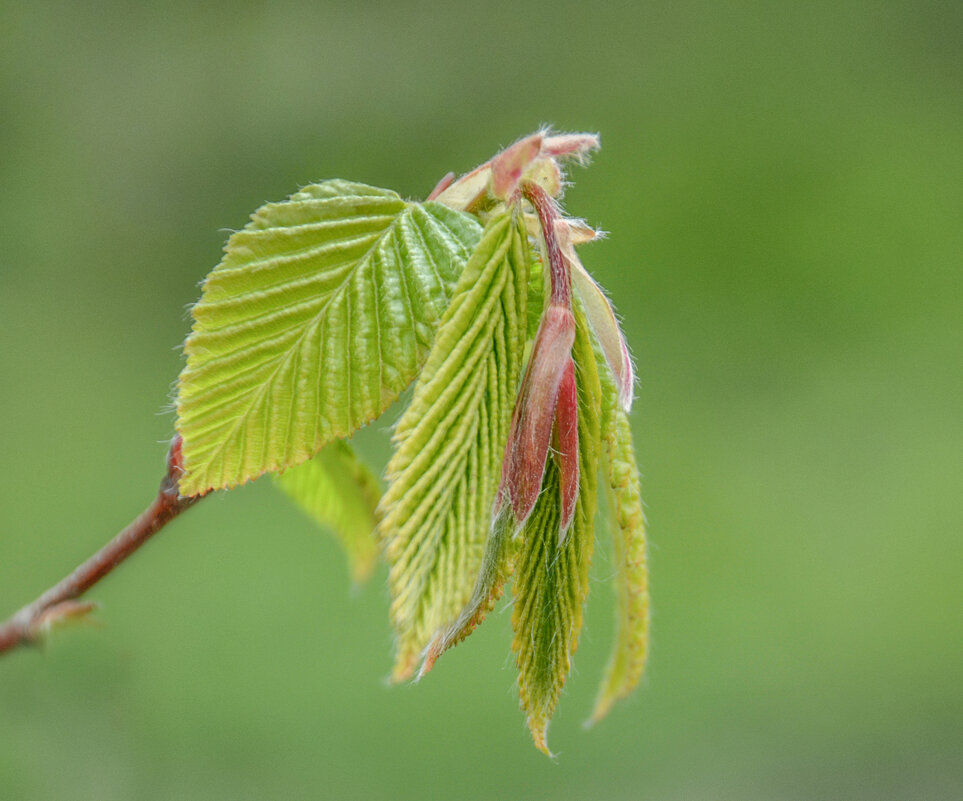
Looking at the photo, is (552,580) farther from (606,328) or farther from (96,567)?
(96,567)

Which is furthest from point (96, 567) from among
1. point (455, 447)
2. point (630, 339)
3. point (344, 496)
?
point (630, 339)

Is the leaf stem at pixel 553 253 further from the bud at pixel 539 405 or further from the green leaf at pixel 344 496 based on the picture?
the green leaf at pixel 344 496

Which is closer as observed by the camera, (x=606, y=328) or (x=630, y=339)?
(x=606, y=328)

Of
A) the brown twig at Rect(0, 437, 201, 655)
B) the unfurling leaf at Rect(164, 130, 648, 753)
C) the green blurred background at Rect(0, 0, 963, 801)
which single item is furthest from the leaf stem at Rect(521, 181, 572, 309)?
the green blurred background at Rect(0, 0, 963, 801)

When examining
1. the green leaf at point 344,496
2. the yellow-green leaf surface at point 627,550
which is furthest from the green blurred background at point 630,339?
the yellow-green leaf surface at point 627,550

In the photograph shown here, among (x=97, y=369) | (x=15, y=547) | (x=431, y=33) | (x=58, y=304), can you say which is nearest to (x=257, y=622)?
(x=15, y=547)

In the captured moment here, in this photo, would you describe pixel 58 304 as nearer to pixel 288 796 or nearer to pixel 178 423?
pixel 288 796
